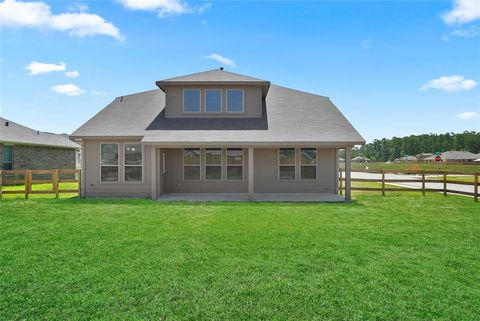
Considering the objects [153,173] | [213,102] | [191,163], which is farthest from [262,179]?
[153,173]

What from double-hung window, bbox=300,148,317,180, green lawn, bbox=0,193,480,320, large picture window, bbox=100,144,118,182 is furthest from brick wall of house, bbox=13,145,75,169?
double-hung window, bbox=300,148,317,180

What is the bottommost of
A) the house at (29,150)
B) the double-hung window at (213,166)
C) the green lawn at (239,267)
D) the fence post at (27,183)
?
the green lawn at (239,267)

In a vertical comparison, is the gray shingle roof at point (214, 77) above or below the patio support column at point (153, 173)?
above

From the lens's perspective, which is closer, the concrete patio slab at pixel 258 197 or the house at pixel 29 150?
the concrete patio slab at pixel 258 197

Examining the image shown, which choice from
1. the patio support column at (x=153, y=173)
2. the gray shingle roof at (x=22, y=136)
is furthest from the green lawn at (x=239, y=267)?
the gray shingle roof at (x=22, y=136)

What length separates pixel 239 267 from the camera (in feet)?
15.4

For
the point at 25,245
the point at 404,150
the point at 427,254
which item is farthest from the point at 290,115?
the point at 404,150

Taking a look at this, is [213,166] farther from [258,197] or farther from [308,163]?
[308,163]

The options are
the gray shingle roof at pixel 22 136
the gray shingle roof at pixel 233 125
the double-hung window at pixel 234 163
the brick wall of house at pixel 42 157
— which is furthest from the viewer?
the brick wall of house at pixel 42 157

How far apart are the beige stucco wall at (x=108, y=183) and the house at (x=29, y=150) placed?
958 centimetres

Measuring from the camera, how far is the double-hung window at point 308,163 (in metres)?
13.8

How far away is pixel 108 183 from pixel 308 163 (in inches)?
A: 366

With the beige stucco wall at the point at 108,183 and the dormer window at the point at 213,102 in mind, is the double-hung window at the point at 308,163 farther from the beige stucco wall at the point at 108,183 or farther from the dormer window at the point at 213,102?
the beige stucco wall at the point at 108,183

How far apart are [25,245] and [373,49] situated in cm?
1705
